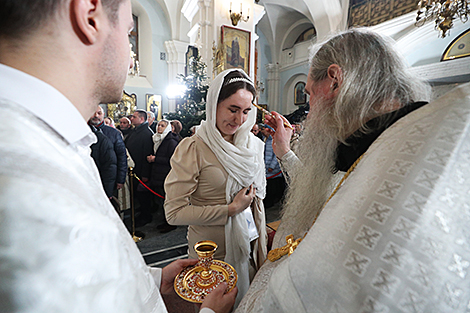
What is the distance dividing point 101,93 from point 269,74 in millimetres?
15552

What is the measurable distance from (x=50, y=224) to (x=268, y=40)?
16.2m

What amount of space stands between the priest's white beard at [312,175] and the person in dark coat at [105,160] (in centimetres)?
286

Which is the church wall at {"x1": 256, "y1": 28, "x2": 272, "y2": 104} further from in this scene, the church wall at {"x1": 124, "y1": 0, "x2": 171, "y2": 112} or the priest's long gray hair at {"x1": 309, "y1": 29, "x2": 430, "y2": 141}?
the priest's long gray hair at {"x1": 309, "y1": 29, "x2": 430, "y2": 141}

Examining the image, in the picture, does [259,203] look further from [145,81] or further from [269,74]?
[269,74]

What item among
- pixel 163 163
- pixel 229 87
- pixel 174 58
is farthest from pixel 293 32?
pixel 229 87

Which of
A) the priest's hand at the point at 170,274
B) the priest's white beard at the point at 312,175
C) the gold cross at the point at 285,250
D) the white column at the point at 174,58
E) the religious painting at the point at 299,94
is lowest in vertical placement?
the priest's hand at the point at 170,274

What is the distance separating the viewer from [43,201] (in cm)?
34

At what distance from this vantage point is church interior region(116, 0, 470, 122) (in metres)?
6.43

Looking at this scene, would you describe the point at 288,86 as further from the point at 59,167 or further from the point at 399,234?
the point at 59,167

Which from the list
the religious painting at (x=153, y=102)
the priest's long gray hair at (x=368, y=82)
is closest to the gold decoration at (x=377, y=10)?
the priest's long gray hair at (x=368, y=82)

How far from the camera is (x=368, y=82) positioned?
98cm

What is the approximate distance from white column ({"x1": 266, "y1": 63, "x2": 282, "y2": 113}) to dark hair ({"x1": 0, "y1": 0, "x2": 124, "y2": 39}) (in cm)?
1496

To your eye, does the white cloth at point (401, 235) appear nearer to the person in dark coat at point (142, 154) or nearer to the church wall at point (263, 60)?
the person in dark coat at point (142, 154)

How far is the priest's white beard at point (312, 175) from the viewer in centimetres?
117
